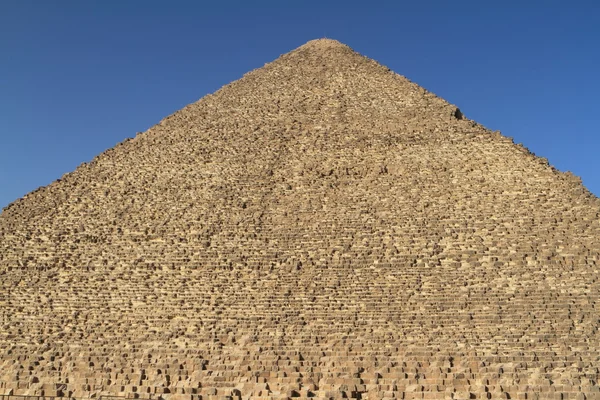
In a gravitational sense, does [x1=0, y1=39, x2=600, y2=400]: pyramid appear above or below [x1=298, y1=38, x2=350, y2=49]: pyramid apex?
below

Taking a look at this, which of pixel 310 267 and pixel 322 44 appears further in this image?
pixel 322 44

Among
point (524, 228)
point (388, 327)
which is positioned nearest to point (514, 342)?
point (388, 327)

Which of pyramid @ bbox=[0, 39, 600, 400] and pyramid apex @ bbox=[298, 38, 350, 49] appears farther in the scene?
pyramid apex @ bbox=[298, 38, 350, 49]

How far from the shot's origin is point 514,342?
418 inches

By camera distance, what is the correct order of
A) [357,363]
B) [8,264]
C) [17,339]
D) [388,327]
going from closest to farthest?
[357,363]
[388,327]
[17,339]
[8,264]

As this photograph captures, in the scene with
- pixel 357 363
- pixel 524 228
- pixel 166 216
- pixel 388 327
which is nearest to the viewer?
pixel 357 363

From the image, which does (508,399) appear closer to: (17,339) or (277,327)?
(277,327)

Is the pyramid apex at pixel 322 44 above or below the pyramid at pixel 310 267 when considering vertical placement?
above

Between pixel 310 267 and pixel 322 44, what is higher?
pixel 322 44

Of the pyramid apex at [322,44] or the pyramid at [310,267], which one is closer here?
the pyramid at [310,267]

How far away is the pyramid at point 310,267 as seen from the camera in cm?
Answer: 1038

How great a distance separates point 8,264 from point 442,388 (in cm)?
1033

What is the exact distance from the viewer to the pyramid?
34.0 feet

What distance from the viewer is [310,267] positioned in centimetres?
1284
